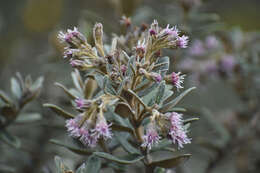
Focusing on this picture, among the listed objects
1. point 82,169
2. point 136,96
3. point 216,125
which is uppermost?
point 216,125

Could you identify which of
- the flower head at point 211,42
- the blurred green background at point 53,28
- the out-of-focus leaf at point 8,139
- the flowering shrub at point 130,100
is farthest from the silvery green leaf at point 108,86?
the flower head at point 211,42

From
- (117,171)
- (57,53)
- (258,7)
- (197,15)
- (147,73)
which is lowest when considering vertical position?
(117,171)

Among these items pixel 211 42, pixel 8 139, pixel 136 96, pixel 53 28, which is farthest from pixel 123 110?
pixel 53 28

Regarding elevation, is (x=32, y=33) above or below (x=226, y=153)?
above

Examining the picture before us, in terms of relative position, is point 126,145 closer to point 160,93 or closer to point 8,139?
point 160,93

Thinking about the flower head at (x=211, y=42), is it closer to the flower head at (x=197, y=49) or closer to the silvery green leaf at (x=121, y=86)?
the flower head at (x=197, y=49)

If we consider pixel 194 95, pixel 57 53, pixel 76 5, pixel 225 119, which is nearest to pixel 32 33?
pixel 57 53

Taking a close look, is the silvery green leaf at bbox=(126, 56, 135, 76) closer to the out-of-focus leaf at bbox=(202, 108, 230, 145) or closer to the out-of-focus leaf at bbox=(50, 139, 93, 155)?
the out-of-focus leaf at bbox=(50, 139, 93, 155)

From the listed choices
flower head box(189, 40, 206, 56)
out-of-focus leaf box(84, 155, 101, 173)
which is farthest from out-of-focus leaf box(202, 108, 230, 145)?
out-of-focus leaf box(84, 155, 101, 173)

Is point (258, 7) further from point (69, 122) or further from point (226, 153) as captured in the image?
point (69, 122)
